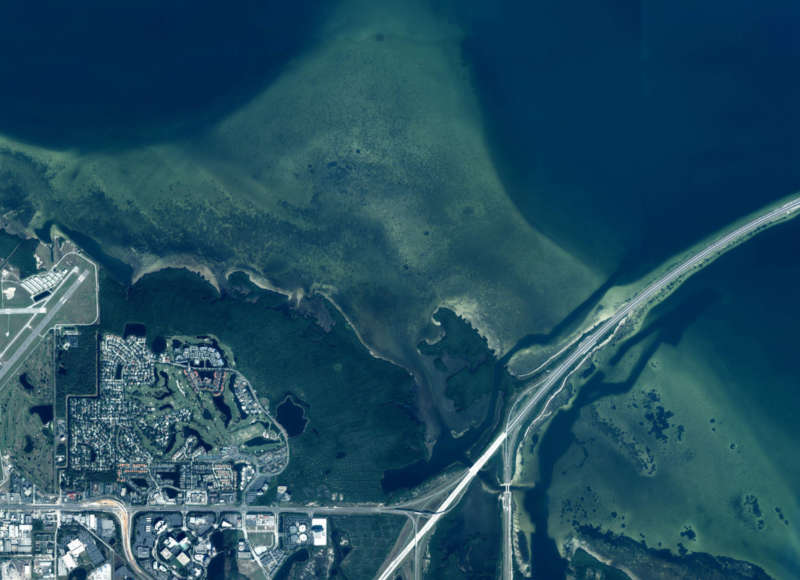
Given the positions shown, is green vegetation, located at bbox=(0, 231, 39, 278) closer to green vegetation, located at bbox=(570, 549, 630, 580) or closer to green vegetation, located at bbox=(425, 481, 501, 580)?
green vegetation, located at bbox=(425, 481, 501, 580)

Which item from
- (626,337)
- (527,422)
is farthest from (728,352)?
(527,422)

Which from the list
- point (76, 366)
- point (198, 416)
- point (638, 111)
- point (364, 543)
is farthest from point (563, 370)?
point (76, 366)

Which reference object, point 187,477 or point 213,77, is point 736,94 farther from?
point 187,477

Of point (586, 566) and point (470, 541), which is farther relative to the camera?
point (470, 541)

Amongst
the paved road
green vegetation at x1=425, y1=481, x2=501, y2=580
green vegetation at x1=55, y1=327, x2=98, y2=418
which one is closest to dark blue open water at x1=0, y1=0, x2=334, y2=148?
the paved road

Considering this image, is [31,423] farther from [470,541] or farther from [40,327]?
[470,541]

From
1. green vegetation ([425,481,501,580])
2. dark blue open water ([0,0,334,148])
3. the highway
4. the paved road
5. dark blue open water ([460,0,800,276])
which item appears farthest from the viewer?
dark blue open water ([0,0,334,148])

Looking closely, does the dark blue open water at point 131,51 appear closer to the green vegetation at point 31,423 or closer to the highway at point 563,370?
the green vegetation at point 31,423

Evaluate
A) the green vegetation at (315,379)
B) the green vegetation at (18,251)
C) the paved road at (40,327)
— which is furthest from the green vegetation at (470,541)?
the green vegetation at (18,251)
